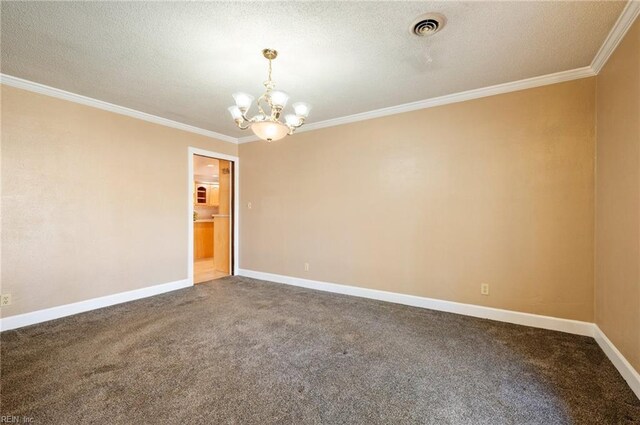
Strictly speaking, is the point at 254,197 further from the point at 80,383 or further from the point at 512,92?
the point at 512,92

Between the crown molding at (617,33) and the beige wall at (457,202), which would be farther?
the beige wall at (457,202)

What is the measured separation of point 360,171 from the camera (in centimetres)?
397

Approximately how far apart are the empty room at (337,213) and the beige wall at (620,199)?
0.08 ft

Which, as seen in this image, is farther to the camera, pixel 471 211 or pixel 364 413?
pixel 471 211

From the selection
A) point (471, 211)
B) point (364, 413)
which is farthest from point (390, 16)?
point (364, 413)

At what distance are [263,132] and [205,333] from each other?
6.98 ft

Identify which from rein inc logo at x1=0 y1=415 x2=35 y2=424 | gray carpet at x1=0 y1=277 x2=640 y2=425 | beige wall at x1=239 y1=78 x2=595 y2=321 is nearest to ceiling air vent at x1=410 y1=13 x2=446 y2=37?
beige wall at x1=239 y1=78 x2=595 y2=321

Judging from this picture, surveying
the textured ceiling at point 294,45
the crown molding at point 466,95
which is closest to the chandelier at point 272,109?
the textured ceiling at point 294,45

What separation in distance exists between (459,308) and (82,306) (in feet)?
15.4

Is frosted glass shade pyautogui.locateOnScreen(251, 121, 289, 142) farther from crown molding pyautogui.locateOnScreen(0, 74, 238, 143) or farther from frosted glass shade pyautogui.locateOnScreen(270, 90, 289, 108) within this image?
crown molding pyautogui.locateOnScreen(0, 74, 238, 143)

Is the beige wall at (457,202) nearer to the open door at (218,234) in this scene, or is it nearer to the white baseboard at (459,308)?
the white baseboard at (459,308)

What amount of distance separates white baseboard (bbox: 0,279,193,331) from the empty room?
0.07 feet

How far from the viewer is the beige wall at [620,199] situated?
6.23ft

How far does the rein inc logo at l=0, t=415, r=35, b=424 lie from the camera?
159cm
